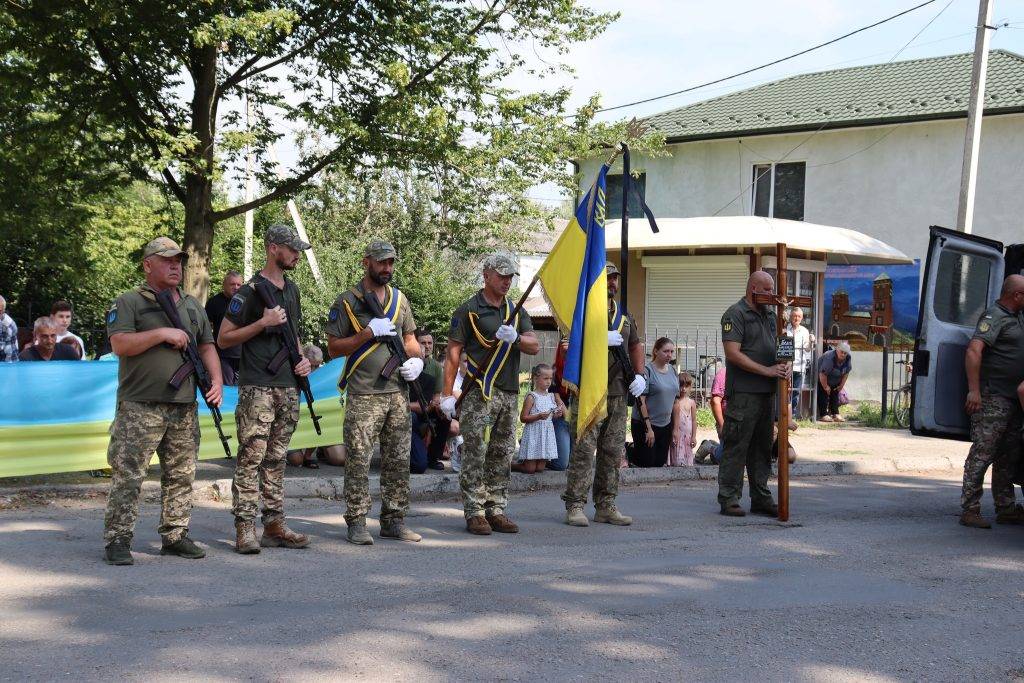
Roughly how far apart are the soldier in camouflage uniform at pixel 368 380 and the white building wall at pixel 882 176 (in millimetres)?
15497

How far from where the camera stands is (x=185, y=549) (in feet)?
23.1

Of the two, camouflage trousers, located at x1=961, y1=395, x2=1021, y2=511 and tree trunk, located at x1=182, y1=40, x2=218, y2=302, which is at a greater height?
tree trunk, located at x1=182, y1=40, x2=218, y2=302

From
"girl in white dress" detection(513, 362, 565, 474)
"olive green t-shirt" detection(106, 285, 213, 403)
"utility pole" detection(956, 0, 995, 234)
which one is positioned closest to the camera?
"olive green t-shirt" detection(106, 285, 213, 403)

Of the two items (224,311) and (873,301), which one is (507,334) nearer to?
(224,311)

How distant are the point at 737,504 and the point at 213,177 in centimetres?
860

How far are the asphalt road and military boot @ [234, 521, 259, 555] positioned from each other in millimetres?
120

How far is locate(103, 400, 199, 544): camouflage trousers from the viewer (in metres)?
6.71

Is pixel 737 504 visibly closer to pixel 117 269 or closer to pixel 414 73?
pixel 414 73

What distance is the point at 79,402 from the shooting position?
9875 mm

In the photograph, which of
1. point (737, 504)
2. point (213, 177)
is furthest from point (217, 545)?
point (213, 177)

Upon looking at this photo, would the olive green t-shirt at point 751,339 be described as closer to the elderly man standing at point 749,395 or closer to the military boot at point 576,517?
the elderly man standing at point 749,395

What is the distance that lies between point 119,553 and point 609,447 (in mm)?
3848

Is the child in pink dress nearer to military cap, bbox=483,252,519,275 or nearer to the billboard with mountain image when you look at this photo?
military cap, bbox=483,252,519,275

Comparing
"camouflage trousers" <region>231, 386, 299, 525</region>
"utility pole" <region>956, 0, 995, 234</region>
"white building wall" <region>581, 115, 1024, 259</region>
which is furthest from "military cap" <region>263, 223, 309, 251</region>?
"white building wall" <region>581, 115, 1024, 259</region>
